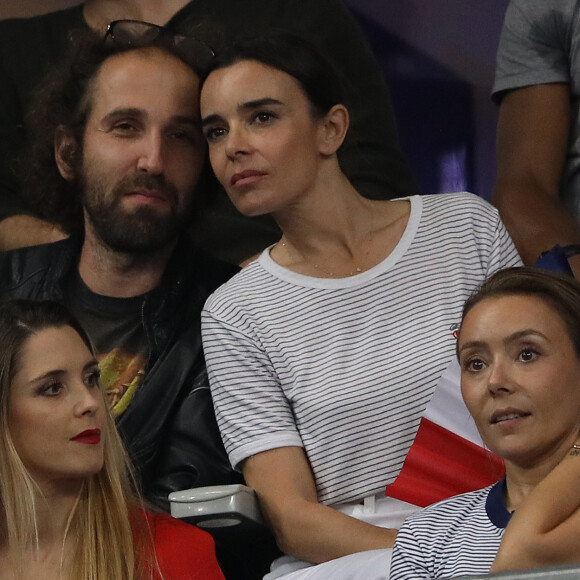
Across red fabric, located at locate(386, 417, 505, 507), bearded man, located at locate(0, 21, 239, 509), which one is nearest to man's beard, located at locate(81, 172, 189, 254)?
bearded man, located at locate(0, 21, 239, 509)

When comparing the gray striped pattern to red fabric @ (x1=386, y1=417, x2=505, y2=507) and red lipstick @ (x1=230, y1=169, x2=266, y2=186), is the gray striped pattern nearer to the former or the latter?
red fabric @ (x1=386, y1=417, x2=505, y2=507)

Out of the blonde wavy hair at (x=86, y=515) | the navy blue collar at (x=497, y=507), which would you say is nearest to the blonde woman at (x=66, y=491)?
the blonde wavy hair at (x=86, y=515)

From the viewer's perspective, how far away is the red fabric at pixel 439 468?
1544 millimetres

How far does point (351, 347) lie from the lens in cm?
171

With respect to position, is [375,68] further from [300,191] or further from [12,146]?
[12,146]

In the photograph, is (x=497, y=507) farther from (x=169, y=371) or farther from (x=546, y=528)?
(x=169, y=371)

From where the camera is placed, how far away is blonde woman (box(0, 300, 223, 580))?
155cm

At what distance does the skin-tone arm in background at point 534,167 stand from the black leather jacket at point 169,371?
1.58ft

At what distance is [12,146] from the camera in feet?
7.25

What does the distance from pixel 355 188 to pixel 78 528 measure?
0.72 m

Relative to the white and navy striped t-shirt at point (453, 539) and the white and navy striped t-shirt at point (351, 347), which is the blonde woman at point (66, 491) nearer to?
the white and navy striped t-shirt at point (351, 347)

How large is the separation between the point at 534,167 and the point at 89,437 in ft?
2.62

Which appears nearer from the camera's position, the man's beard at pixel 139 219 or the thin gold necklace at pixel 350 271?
the thin gold necklace at pixel 350 271

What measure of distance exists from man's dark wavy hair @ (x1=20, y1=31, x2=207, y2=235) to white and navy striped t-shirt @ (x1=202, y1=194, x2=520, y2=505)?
0.48 meters
